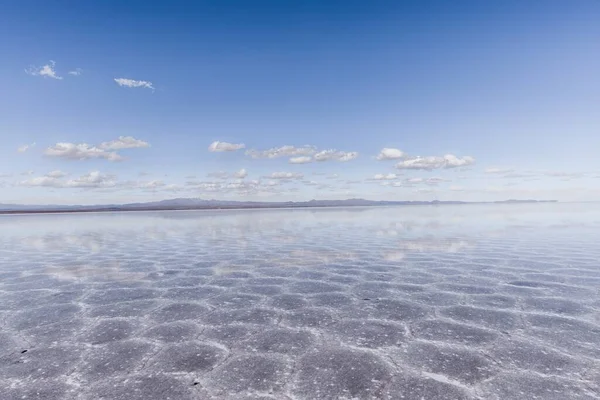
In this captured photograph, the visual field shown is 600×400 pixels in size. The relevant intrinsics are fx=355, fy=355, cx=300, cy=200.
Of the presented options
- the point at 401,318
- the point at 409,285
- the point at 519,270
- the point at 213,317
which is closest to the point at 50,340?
the point at 213,317

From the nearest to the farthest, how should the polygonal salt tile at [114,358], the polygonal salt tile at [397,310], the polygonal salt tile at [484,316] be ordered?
1. the polygonal salt tile at [114,358]
2. the polygonal salt tile at [484,316]
3. the polygonal salt tile at [397,310]

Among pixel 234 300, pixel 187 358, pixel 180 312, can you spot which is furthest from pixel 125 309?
pixel 187 358

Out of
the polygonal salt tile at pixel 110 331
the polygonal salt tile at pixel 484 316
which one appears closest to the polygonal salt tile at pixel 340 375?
the polygonal salt tile at pixel 484 316

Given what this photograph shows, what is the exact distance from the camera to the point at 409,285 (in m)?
6.74

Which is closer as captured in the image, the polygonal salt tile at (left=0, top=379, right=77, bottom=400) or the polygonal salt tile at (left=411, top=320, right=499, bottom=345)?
the polygonal salt tile at (left=0, top=379, right=77, bottom=400)

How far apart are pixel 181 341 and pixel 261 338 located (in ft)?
3.05

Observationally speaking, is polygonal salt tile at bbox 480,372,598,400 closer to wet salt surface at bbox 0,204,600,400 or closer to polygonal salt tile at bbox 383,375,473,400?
wet salt surface at bbox 0,204,600,400

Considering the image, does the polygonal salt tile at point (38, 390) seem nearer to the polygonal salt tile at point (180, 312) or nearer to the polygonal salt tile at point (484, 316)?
the polygonal salt tile at point (180, 312)

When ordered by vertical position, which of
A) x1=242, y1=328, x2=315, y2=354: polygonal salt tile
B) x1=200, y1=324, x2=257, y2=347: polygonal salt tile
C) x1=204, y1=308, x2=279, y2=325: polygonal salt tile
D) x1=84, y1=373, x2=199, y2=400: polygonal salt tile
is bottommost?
x1=84, y1=373, x2=199, y2=400: polygonal salt tile

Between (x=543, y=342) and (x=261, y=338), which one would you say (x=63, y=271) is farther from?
(x=543, y=342)

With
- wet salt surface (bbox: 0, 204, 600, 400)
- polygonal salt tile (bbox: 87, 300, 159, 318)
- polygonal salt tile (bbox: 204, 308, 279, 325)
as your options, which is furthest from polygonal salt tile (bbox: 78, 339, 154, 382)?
polygonal salt tile (bbox: 87, 300, 159, 318)

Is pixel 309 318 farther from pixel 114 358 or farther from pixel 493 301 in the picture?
pixel 493 301

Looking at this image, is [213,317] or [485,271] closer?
[213,317]

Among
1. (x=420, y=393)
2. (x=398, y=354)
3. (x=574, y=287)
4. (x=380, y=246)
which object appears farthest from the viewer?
(x=380, y=246)
